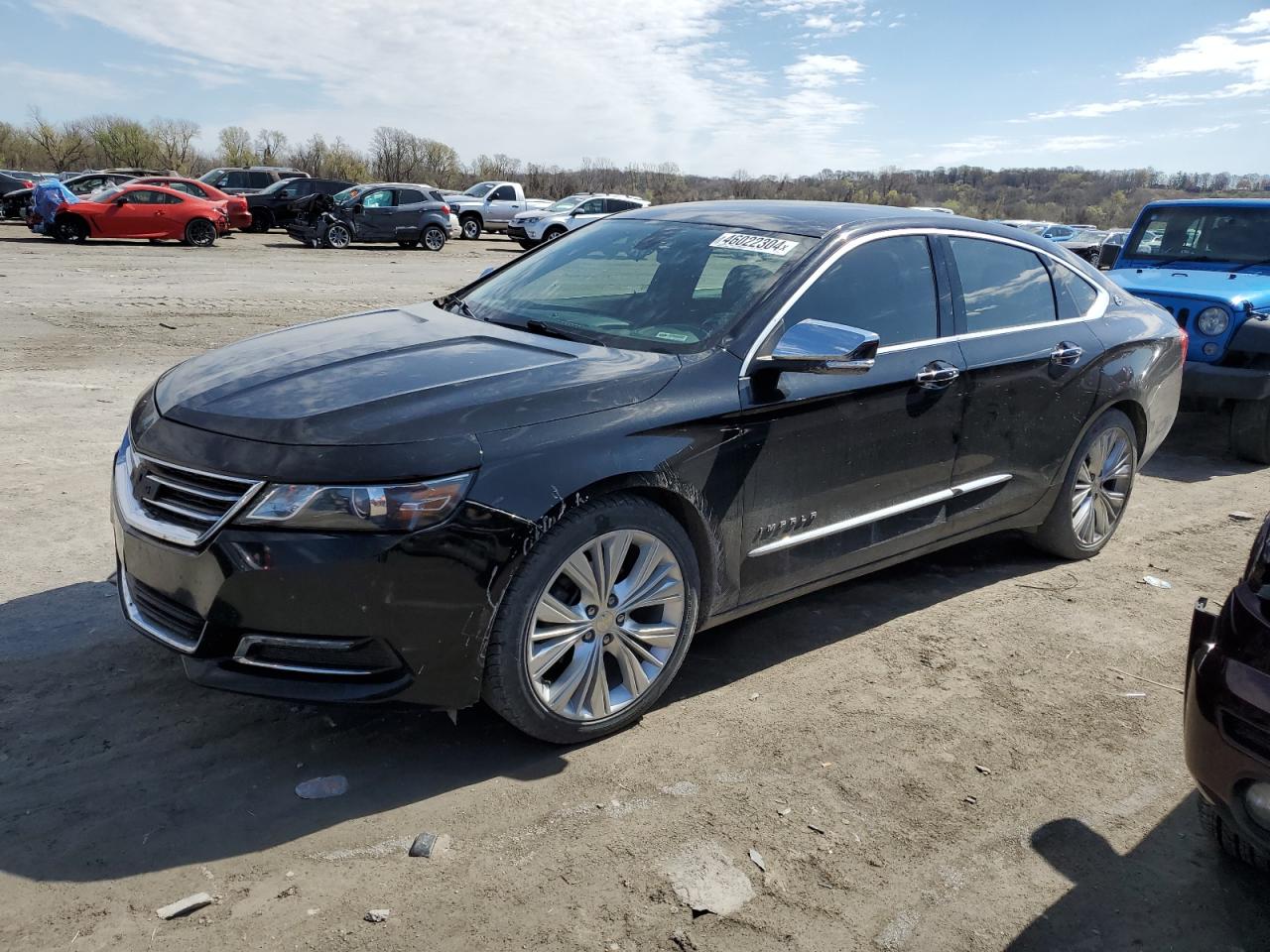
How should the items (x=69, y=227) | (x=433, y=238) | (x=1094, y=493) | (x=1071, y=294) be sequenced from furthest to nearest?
(x=433, y=238), (x=69, y=227), (x=1094, y=493), (x=1071, y=294)

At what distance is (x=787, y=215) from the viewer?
4492mm

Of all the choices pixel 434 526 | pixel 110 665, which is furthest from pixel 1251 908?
pixel 110 665

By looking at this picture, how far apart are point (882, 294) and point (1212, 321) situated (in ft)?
16.4

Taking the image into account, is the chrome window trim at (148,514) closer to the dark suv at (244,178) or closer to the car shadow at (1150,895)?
the car shadow at (1150,895)

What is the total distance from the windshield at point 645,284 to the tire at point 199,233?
69.5 feet

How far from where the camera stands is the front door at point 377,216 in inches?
1054

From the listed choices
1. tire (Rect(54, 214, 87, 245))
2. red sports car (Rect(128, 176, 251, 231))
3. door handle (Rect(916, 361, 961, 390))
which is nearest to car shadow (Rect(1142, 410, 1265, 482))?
door handle (Rect(916, 361, 961, 390))

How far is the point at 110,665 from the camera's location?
3824mm

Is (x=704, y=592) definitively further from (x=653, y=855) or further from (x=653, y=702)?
(x=653, y=855)

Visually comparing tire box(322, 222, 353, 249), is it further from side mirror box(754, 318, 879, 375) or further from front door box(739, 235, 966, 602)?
side mirror box(754, 318, 879, 375)

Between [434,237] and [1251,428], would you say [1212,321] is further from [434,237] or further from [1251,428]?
[434,237]

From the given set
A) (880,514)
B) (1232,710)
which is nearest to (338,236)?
(880,514)

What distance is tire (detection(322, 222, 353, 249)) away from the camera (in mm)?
26172

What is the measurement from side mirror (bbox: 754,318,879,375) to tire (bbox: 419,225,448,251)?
1010 inches
